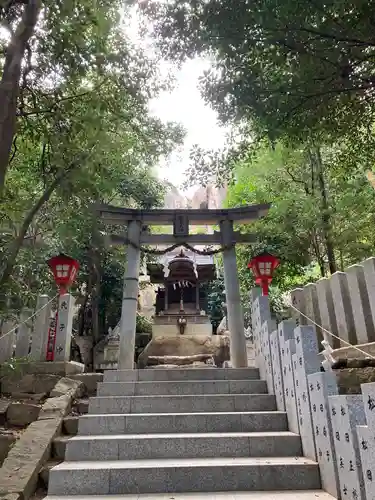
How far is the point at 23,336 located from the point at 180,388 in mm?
2791

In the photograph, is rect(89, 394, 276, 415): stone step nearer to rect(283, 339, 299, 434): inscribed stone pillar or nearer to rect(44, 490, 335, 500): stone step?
rect(283, 339, 299, 434): inscribed stone pillar

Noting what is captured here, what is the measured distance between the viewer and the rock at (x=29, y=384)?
540cm

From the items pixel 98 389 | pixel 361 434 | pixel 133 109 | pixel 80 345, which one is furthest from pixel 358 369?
pixel 80 345

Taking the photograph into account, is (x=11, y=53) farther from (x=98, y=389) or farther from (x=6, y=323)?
(x=98, y=389)

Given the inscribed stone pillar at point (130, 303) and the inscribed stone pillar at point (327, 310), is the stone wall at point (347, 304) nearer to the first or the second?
the inscribed stone pillar at point (327, 310)

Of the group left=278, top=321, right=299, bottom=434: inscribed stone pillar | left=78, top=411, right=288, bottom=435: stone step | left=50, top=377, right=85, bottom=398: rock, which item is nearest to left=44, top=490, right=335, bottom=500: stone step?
left=278, top=321, right=299, bottom=434: inscribed stone pillar

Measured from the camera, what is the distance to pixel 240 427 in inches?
170

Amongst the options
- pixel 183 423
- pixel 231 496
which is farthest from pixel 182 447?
pixel 231 496

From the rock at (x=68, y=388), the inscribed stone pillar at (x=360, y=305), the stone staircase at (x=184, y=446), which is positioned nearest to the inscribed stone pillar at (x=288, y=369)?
the stone staircase at (x=184, y=446)

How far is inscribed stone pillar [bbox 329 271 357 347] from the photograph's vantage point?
5141 mm

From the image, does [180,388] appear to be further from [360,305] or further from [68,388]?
[360,305]

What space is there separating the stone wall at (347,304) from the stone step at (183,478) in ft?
7.16

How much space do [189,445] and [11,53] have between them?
461 cm

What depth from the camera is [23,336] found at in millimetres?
5973
